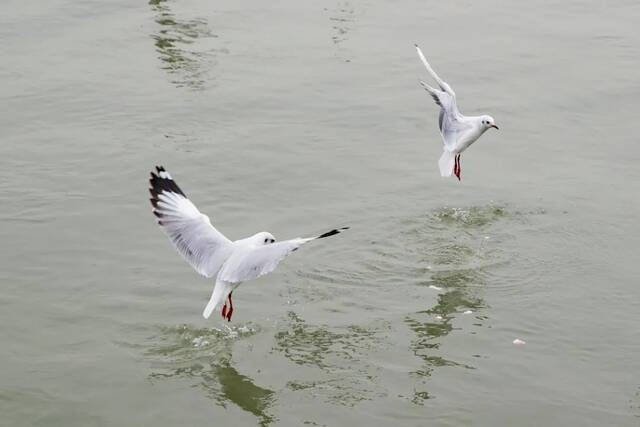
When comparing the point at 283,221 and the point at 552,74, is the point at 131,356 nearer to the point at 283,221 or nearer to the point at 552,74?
the point at 283,221

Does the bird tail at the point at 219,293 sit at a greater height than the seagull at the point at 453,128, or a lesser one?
lesser

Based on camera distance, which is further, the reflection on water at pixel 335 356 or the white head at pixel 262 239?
the white head at pixel 262 239

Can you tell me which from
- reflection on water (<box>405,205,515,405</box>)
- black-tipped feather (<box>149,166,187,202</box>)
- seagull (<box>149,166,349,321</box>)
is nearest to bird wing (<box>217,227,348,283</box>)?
seagull (<box>149,166,349,321</box>)

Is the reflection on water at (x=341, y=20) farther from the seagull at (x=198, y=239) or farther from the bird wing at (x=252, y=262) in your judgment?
the bird wing at (x=252, y=262)

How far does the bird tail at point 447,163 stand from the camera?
10.6 metres

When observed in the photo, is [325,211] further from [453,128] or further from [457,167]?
[453,128]

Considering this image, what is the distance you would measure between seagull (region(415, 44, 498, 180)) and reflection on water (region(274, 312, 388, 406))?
3100 millimetres

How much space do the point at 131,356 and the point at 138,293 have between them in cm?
98

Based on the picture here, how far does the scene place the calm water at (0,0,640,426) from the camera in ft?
23.3

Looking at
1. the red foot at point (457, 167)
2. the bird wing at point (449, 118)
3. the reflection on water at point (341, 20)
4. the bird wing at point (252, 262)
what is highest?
the reflection on water at point (341, 20)

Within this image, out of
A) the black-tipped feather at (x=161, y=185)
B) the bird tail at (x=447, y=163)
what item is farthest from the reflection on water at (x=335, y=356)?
the bird tail at (x=447, y=163)

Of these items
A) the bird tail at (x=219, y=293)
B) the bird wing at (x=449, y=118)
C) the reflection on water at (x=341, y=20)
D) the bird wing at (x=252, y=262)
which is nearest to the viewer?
the bird wing at (x=252, y=262)

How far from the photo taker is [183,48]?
14.6 metres

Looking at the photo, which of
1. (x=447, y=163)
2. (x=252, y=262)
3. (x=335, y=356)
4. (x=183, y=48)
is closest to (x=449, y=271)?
(x=447, y=163)
